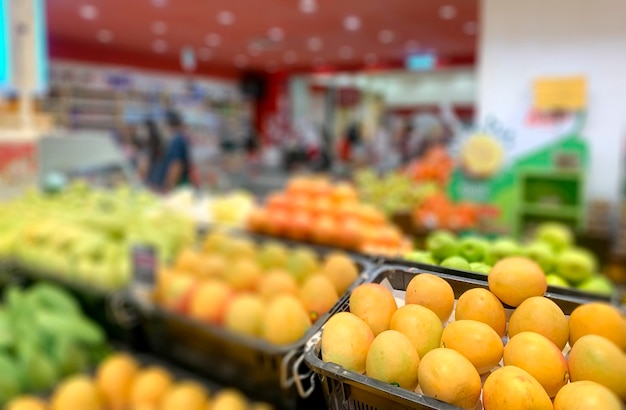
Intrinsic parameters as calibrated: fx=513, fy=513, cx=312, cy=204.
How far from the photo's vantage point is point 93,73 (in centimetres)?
1182

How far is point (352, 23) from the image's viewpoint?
28.9ft

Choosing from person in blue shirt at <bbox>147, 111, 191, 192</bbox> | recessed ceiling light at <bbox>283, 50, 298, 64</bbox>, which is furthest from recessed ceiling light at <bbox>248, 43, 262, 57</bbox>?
person in blue shirt at <bbox>147, 111, 191, 192</bbox>

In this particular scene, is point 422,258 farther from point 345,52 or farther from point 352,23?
point 345,52

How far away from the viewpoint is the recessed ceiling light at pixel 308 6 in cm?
738

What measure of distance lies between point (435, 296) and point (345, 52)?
12174 mm

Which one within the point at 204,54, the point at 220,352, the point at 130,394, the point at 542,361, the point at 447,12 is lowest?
the point at 130,394

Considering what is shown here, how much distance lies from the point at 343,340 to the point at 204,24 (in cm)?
935

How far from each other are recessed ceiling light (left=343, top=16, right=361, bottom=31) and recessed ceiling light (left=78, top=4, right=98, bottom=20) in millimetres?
3979

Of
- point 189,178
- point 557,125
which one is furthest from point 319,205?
point 189,178

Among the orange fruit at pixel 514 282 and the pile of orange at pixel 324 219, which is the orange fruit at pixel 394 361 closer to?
the orange fruit at pixel 514 282

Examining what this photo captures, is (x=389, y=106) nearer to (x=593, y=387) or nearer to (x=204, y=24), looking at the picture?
(x=204, y=24)

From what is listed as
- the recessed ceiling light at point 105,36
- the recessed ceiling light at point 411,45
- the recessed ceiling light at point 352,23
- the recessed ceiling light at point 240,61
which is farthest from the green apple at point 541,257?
the recessed ceiling light at point 240,61

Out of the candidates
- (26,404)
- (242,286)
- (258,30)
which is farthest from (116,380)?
(258,30)

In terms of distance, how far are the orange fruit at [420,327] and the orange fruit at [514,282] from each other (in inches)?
3.1
